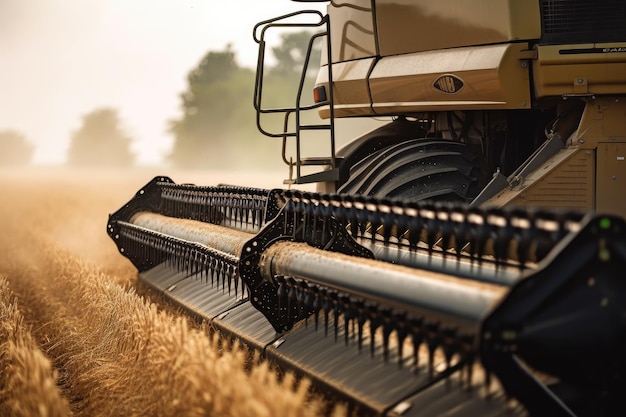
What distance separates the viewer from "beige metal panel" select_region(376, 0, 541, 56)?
5375 millimetres

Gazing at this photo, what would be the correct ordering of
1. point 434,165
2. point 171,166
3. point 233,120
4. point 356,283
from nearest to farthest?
1. point 356,283
2. point 434,165
3. point 233,120
4. point 171,166

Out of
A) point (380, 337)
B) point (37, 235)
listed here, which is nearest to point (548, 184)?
point (380, 337)

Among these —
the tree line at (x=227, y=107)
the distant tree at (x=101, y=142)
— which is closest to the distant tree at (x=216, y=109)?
the tree line at (x=227, y=107)

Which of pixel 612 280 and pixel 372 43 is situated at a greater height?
pixel 372 43

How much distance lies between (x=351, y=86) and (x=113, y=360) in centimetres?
257

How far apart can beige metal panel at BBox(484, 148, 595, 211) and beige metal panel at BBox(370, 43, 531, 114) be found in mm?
400

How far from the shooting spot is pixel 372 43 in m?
6.57

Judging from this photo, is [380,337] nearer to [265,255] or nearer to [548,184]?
[265,255]

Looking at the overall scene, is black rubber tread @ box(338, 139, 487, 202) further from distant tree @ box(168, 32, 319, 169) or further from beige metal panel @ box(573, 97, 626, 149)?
distant tree @ box(168, 32, 319, 169)

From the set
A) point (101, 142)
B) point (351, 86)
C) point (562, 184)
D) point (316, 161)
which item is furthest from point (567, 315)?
point (101, 142)

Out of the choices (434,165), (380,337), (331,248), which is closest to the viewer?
(380,337)

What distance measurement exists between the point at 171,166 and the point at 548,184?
55.4 m

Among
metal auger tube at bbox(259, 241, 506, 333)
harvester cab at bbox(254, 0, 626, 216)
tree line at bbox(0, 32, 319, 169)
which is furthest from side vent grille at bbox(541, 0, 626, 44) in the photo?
tree line at bbox(0, 32, 319, 169)

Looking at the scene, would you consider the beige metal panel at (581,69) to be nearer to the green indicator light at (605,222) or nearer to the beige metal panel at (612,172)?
the beige metal panel at (612,172)
